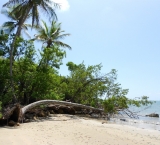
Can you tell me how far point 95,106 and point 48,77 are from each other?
7.15m

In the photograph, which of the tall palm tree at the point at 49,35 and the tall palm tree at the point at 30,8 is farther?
the tall palm tree at the point at 49,35

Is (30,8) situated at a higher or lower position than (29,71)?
higher

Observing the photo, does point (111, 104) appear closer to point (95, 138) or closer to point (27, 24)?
point (95, 138)

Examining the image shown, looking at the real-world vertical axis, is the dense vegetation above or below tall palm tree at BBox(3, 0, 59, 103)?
below

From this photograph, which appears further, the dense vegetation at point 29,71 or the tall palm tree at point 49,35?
the tall palm tree at point 49,35

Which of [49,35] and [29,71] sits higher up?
[49,35]

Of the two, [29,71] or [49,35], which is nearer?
[29,71]

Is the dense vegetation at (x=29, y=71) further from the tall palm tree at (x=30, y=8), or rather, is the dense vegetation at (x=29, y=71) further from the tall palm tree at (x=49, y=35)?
the tall palm tree at (x=49, y=35)

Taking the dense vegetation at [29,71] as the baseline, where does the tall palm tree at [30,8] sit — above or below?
above

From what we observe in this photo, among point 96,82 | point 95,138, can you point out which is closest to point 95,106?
point 96,82

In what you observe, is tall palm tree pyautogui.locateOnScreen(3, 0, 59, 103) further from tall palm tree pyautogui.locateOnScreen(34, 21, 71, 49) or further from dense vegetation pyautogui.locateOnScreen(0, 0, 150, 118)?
tall palm tree pyautogui.locateOnScreen(34, 21, 71, 49)

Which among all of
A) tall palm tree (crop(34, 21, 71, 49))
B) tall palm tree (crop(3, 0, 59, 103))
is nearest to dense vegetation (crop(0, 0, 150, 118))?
tall palm tree (crop(3, 0, 59, 103))

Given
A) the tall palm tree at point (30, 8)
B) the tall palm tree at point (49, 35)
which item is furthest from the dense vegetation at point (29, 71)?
the tall palm tree at point (49, 35)

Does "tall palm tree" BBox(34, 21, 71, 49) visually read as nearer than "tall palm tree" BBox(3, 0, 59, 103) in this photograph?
No
